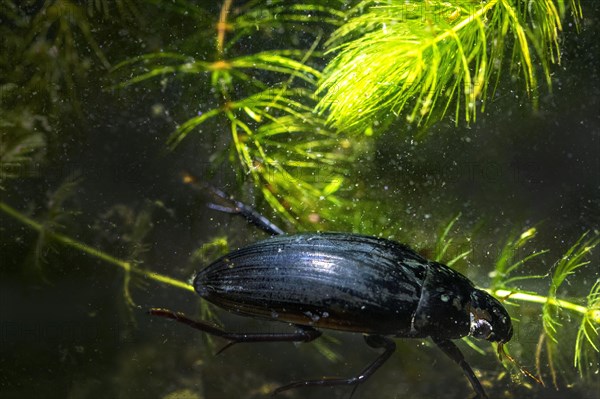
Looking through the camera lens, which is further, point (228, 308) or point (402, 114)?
point (402, 114)

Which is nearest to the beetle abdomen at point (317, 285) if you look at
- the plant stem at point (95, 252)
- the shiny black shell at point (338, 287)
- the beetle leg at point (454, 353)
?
the shiny black shell at point (338, 287)

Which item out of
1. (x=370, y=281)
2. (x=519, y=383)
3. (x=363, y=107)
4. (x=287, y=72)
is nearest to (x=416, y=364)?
(x=519, y=383)

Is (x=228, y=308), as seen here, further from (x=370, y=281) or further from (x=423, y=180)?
(x=423, y=180)

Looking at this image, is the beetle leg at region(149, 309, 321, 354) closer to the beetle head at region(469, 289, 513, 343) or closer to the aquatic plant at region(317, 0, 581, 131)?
the beetle head at region(469, 289, 513, 343)

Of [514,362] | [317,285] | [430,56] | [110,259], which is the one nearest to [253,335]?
[317,285]

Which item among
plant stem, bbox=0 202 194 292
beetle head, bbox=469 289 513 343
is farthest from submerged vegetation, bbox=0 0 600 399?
beetle head, bbox=469 289 513 343

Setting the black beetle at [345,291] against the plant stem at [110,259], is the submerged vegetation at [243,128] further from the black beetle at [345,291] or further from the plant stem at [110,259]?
the black beetle at [345,291]

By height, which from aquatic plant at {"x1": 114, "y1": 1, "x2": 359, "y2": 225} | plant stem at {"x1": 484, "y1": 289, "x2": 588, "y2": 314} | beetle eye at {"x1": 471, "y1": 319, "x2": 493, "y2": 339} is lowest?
plant stem at {"x1": 484, "y1": 289, "x2": 588, "y2": 314}
